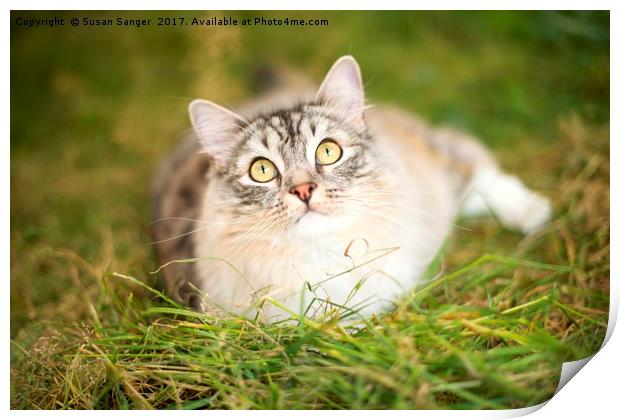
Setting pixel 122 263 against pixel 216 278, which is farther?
pixel 122 263

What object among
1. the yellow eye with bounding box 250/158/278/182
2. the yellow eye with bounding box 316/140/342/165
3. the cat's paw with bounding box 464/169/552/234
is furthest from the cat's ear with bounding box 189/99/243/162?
the cat's paw with bounding box 464/169/552/234

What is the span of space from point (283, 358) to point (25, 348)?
3.15ft

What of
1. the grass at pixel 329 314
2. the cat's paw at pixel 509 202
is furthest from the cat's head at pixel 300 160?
the cat's paw at pixel 509 202

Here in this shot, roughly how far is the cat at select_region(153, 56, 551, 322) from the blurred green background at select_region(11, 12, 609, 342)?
0.63 meters

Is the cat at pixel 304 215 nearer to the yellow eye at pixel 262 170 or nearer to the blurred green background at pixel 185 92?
the yellow eye at pixel 262 170

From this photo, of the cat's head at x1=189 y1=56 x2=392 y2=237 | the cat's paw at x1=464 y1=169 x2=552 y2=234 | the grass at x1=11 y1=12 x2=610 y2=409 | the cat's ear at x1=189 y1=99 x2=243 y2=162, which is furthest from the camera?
the cat's paw at x1=464 y1=169 x2=552 y2=234

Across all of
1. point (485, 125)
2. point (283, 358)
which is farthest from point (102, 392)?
point (485, 125)

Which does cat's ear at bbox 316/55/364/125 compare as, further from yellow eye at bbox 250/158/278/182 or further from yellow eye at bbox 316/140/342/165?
yellow eye at bbox 250/158/278/182

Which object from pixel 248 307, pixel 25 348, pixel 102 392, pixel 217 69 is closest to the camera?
pixel 102 392

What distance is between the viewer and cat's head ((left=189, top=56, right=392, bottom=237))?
177cm

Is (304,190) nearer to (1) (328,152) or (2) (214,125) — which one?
(1) (328,152)

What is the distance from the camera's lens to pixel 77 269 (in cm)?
258

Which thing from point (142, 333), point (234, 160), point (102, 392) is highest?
point (234, 160)

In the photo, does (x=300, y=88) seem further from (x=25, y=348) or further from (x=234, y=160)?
(x=25, y=348)
